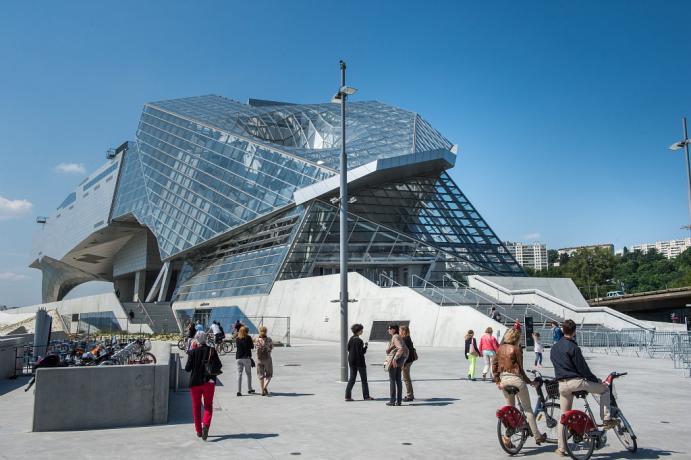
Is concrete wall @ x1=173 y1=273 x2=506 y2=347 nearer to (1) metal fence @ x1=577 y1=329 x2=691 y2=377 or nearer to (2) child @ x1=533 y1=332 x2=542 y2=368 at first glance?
(1) metal fence @ x1=577 y1=329 x2=691 y2=377

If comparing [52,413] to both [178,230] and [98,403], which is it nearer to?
[98,403]

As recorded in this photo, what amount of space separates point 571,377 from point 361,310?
24.1 metres

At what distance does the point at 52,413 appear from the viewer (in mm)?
9797

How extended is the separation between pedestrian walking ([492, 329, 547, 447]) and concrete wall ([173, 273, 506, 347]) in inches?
685

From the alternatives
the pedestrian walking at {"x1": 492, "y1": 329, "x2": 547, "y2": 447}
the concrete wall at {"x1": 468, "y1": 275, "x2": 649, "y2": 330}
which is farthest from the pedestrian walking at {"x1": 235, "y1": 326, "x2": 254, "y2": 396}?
the concrete wall at {"x1": 468, "y1": 275, "x2": 649, "y2": 330}

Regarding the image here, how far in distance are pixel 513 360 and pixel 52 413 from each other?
744 cm

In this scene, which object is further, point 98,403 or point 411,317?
point 411,317

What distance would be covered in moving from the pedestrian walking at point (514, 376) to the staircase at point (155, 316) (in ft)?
128

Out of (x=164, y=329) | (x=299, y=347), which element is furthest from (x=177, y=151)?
(x=299, y=347)

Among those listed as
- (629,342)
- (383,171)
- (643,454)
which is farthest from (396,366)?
(383,171)

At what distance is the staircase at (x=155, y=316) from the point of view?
45.5 m

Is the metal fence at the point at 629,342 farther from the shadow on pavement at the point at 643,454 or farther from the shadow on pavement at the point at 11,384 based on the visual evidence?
the shadow on pavement at the point at 11,384

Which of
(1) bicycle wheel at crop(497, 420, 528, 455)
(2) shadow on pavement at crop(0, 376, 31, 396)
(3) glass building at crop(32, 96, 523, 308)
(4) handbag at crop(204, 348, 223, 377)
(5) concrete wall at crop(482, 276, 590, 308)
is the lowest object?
(2) shadow on pavement at crop(0, 376, 31, 396)

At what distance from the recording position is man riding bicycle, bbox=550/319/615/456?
25.7 feet
